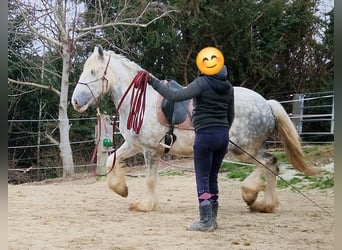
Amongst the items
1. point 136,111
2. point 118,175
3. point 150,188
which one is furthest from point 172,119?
point 118,175

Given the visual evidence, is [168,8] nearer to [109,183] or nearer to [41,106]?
[41,106]

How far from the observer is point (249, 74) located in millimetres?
10453

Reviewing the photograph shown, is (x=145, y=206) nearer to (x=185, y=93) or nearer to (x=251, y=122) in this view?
(x=251, y=122)

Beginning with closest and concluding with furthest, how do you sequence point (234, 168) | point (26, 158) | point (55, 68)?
1. point (234, 168)
2. point (26, 158)
3. point (55, 68)

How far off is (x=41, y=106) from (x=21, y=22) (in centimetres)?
229

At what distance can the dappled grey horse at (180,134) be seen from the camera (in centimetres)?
420

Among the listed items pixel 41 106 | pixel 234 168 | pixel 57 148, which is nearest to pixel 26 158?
pixel 57 148

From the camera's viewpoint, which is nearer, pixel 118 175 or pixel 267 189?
pixel 267 189

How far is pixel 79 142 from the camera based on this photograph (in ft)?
29.5

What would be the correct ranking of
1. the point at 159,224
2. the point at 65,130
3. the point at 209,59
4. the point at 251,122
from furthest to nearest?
the point at 65,130, the point at 251,122, the point at 159,224, the point at 209,59

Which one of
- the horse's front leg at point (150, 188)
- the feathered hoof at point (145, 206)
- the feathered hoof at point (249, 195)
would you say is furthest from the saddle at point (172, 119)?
the feathered hoof at point (249, 195)

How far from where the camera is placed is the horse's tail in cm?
425

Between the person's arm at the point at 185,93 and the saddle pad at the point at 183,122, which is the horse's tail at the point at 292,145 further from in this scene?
the person's arm at the point at 185,93

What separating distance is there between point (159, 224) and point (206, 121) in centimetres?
91
